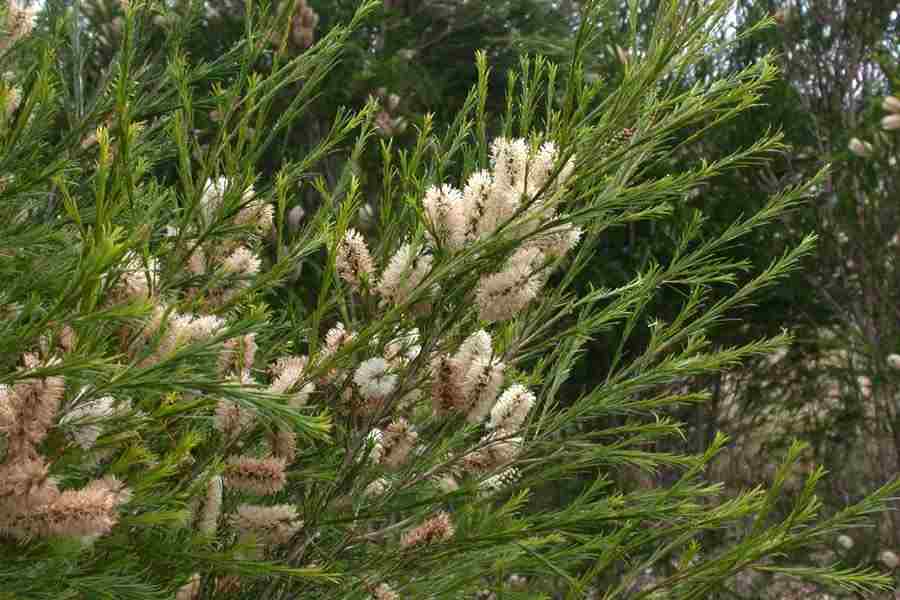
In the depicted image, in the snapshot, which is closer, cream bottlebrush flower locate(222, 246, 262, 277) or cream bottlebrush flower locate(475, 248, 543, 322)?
cream bottlebrush flower locate(475, 248, 543, 322)

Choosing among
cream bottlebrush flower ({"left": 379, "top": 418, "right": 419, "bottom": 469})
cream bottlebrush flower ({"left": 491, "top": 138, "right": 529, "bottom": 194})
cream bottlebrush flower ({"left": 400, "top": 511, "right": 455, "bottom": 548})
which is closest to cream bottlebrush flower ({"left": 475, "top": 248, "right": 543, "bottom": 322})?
cream bottlebrush flower ({"left": 491, "top": 138, "right": 529, "bottom": 194})

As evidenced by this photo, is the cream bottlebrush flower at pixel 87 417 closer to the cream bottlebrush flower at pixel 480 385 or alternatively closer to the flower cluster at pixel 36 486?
the flower cluster at pixel 36 486

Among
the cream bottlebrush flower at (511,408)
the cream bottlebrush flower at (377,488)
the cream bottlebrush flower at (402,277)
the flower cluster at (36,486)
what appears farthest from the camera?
the cream bottlebrush flower at (377,488)

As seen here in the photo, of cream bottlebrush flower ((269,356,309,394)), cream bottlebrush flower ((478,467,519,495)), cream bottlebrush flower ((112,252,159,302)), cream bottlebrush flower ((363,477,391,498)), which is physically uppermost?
cream bottlebrush flower ((112,252,159,302))

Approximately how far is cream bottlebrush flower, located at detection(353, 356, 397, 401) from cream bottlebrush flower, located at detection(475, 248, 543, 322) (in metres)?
0.18

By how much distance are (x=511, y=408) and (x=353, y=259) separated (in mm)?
360

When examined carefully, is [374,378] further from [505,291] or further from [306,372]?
[505,291]

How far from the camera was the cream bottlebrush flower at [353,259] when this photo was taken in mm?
1792

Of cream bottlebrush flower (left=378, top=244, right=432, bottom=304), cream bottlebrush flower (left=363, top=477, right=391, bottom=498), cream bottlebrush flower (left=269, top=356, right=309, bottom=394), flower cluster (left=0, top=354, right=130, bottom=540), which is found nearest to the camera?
flower cluster (left=0, top=354, right=130, bottom=540)

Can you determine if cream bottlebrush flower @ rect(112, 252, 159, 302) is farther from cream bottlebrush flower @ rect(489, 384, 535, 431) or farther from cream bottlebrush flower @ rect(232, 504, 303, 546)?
cream bottlebrush flower @ rect(489, 384, 535, 431)

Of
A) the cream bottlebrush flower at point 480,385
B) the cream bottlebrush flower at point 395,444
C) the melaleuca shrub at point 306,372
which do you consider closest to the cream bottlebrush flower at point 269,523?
the melaleuca shrub at point 306,372

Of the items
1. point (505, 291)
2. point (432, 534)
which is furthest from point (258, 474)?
point (505, 291)

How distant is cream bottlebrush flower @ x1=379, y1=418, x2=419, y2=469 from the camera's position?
178cm

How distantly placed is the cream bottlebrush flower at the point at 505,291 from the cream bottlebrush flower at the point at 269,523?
0.44 metres
